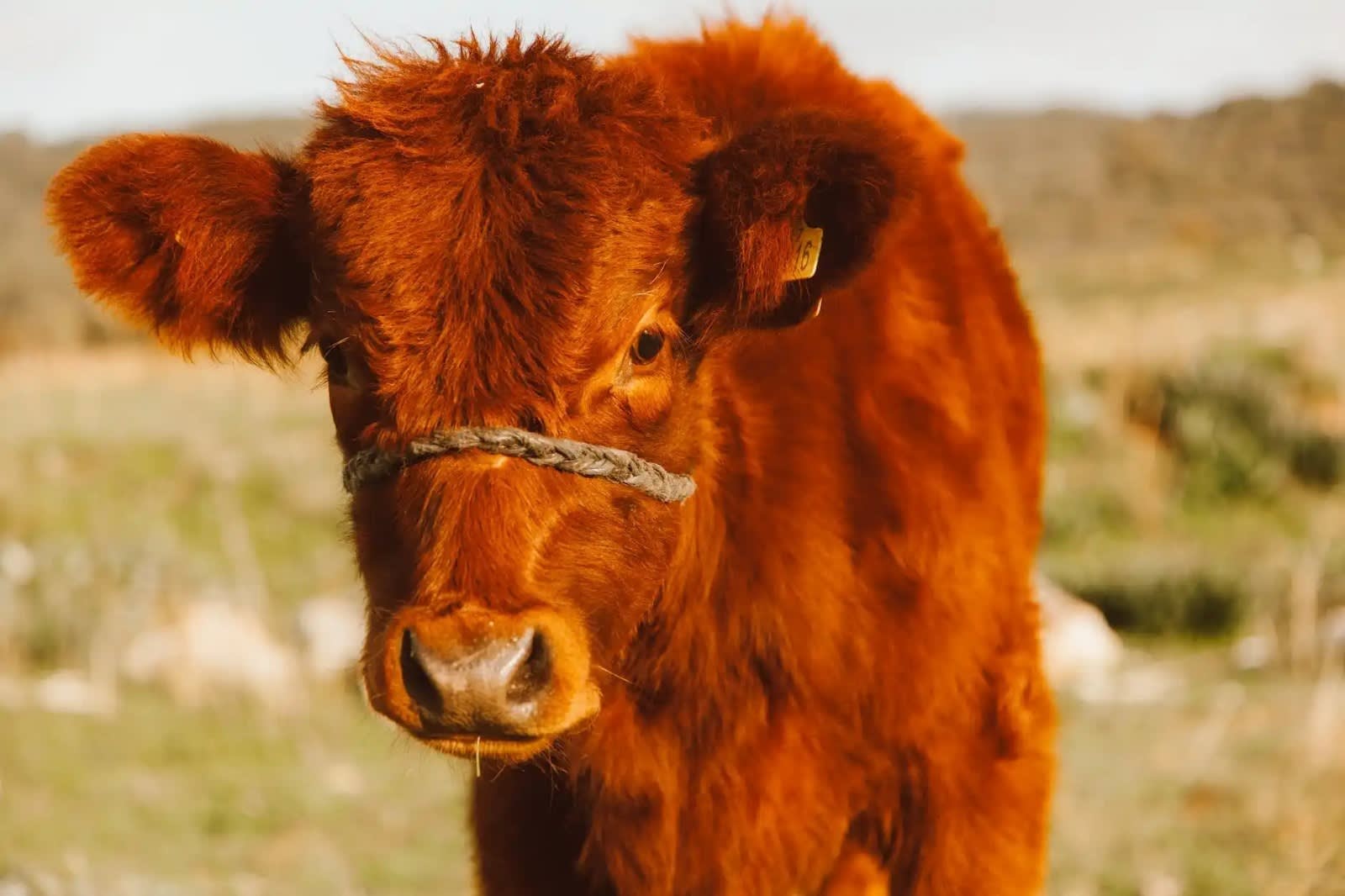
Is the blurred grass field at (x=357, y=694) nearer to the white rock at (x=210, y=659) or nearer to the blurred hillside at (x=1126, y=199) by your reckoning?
the white rock at (x=210, y=659)

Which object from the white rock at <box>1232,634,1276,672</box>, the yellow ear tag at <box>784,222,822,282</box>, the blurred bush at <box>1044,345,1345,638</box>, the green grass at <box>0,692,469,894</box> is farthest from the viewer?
the blurred bush at <box>1044,345,1345,638</box>

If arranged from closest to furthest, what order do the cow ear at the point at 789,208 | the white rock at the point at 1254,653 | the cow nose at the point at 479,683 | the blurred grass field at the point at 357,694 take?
the cow nose at the point at 479,683
the cow ear at the point at 789,208
the blurred grass field at the point at 357,694
the white rock at the point at 1254,653

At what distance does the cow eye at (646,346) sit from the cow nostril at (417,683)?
718 mm

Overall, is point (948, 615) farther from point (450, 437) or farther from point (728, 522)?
point (450, 437)

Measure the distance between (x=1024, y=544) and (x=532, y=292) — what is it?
1.57 metres

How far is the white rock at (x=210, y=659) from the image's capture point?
9656mm

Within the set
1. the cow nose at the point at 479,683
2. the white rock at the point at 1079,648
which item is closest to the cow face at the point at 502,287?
the cow nose at the point at 479,683

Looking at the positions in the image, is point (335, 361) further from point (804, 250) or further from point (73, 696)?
point (73, 696)

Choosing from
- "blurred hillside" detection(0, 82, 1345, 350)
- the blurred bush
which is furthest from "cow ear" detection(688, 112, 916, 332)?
"blurred hillside" detection(0, 82, 1345, 350)

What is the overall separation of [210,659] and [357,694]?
1069 mm

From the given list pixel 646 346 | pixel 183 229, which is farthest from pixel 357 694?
pixel 646 346

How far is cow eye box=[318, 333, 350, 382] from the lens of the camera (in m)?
2.82

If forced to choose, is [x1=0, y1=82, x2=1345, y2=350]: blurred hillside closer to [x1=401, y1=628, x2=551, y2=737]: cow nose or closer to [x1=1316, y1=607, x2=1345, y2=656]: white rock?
[x1=1316, y1=607, x2=1345, y2=656]: white rock

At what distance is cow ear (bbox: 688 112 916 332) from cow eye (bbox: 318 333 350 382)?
692 mm
